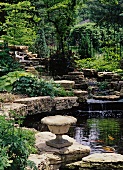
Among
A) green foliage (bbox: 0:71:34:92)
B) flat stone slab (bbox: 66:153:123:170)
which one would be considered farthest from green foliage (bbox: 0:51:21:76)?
green foliage (bbox: 0:71:34:92)

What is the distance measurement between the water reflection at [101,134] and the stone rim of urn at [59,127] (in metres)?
0.97

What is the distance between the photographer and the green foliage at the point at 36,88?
1037 centimetres

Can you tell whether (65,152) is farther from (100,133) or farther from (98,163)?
(100,133)

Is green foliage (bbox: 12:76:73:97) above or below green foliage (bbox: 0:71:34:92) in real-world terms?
below

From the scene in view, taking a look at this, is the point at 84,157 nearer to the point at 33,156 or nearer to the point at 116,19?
the point at 33,156

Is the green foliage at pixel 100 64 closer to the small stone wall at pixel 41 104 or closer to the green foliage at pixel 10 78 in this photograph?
the small stone wall at pixel 41 104

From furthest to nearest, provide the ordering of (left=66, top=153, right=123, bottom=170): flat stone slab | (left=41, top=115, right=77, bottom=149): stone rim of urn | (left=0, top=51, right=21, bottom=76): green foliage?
(left=0, top=51, right=21, bottom=76): green foliage → (left=41, top=115, right=77, bottom=149): stone rim of urn → (left=66, top=153, right=123, bottom=170): flat stone slab

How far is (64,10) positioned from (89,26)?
835cm

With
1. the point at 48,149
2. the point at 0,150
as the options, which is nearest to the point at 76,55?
the point at 48,149

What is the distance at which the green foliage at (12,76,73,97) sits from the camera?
34.0 feet

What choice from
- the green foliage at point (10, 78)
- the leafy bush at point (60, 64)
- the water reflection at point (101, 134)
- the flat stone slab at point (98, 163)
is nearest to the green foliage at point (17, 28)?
the leafy bush at point (60, 64)

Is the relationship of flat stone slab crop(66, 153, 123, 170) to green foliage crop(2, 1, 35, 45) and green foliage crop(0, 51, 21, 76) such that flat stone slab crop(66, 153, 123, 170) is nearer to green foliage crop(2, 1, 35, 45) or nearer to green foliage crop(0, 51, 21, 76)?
green foliage crop(0, 51, 21, 76)

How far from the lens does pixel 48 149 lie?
689 centimetres

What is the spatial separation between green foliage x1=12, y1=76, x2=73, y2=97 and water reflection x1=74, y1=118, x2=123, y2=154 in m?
1.01
